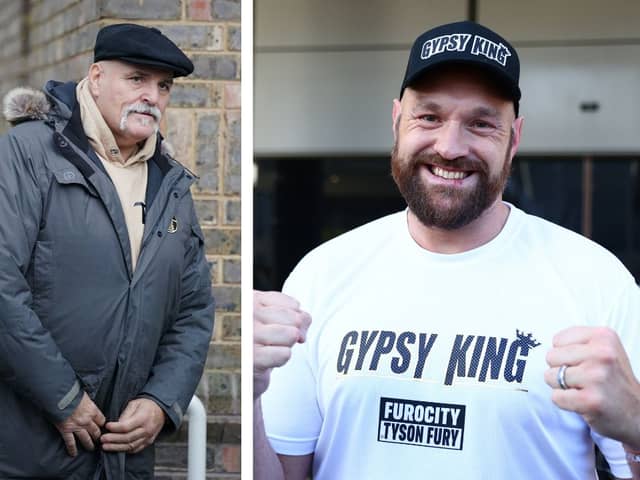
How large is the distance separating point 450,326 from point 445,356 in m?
0.06

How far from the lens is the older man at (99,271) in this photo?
1669 millimetres

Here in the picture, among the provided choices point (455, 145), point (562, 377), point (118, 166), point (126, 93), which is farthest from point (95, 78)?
point (562, 377)

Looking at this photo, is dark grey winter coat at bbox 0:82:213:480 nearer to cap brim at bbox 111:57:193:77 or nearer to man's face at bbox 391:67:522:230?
cap brim at bbox 111:57:193:77

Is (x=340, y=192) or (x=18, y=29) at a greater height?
(x=18, y=29)

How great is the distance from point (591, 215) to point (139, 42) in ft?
5.53

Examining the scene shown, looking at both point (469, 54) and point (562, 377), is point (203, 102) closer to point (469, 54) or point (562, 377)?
point (469, 54)

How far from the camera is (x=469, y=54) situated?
5.40ft

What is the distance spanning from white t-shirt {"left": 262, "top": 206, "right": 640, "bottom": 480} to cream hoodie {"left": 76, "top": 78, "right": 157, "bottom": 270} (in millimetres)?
334

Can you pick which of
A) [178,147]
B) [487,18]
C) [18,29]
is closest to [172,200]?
[178,147]

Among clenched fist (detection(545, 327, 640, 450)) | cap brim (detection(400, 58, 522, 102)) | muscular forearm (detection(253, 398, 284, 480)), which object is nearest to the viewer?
clenched fist (detection(545, 327, 640, 450))

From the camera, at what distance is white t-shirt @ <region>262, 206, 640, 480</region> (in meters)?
1.65

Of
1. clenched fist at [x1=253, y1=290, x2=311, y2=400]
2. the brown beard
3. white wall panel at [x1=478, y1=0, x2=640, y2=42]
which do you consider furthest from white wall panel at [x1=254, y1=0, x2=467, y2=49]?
clenched fist at [x1=253, y1=290, x2=311, y2=400]

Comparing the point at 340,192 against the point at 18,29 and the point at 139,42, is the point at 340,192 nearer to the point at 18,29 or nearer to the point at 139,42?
the point at 139,42

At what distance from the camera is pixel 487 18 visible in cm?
199
